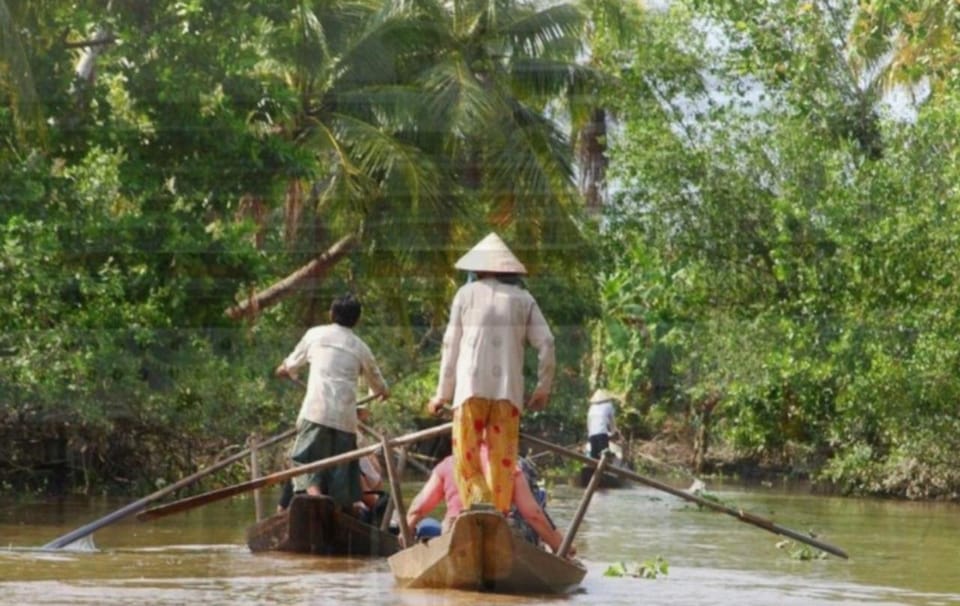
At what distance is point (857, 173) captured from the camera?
16.5m

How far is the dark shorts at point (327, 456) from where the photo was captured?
8430 mm

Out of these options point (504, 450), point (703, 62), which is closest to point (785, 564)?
point (504, 450)

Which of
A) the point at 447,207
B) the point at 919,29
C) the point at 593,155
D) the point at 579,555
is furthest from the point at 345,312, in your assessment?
the point at 593,155

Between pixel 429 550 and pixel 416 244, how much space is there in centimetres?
995

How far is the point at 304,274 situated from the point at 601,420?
2926 mm

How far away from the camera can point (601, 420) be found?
16.7 m

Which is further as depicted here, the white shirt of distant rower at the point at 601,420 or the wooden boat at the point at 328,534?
the white shirt of distant rower at the point at 601,420

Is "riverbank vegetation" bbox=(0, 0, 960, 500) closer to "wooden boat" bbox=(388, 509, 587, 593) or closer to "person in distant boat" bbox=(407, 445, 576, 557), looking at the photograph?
"person in distant boat" bbox=(407, 445, 576, 557)

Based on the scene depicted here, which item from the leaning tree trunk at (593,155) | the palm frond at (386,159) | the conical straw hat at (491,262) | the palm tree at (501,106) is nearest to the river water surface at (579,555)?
the conical straw hat at (491,262)

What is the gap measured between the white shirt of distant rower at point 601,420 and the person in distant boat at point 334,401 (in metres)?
8.30

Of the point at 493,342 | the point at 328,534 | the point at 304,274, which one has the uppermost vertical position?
the point at 304,274

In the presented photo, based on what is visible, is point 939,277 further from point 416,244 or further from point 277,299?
point 277,299

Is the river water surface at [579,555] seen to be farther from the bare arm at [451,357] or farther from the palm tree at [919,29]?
the palm tree at [919,29]

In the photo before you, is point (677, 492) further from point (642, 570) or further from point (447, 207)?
point (447, 207)
